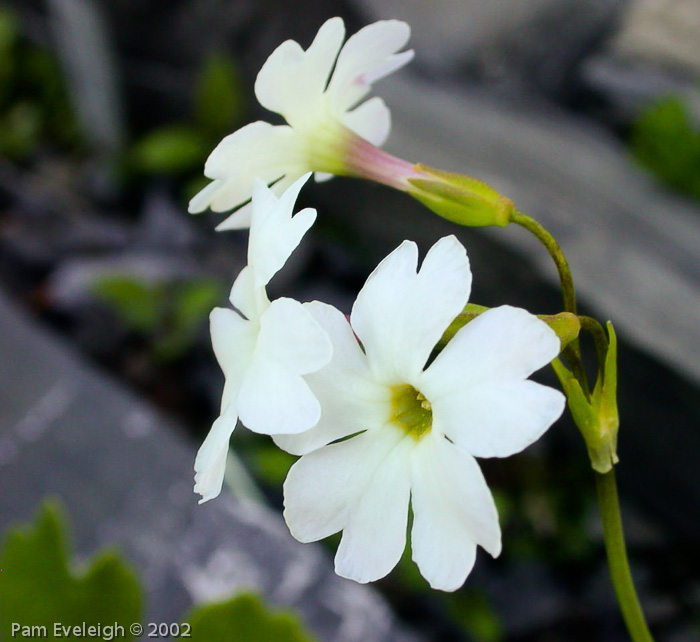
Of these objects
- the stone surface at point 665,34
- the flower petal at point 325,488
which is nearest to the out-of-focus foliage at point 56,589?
the flower petal at point 325,488

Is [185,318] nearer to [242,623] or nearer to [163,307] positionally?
[163,307]

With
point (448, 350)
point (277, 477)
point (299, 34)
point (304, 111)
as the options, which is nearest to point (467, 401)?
point (448, 350)

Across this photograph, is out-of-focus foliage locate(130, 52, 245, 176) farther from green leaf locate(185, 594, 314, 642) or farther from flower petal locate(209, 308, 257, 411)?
flower petal locate(209, 308, 257, 411)

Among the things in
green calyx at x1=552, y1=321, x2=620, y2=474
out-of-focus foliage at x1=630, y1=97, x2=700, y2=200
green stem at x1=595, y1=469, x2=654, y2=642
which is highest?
green calyx at x1=552, y1=321, x2=620, y2=474

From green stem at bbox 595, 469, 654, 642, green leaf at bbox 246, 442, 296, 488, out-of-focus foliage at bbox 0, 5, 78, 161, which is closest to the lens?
green stem at bbox 595, 469, 654, 642

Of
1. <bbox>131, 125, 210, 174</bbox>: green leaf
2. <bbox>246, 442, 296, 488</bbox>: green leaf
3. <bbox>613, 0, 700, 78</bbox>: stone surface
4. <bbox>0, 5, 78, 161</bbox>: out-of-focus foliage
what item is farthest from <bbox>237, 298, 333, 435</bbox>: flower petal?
<bbox>0, 5, 78, 161</bbox>: out-of-focus foliage

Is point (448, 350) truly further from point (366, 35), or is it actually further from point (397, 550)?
point (366, 35)
